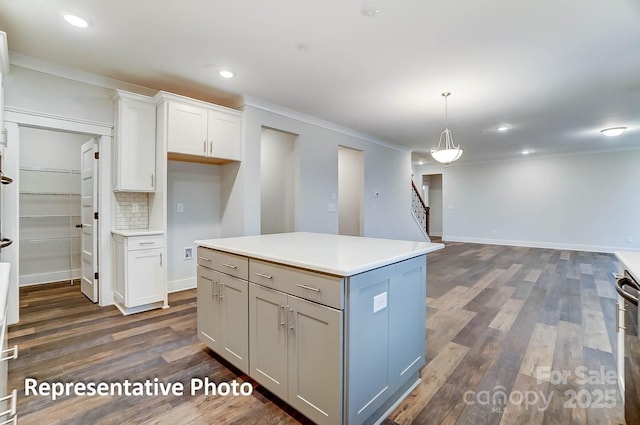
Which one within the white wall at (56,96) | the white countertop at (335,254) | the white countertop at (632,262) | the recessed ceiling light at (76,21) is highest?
the recessed ceiling light at (76,21)

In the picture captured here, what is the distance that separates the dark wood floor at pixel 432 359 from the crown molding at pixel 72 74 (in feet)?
8.18

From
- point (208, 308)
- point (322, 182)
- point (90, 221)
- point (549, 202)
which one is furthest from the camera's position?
point (549, 202)

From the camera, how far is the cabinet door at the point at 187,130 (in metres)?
3.32

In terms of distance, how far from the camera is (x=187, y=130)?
3.44 m

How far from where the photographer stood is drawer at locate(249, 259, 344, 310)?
1399mm

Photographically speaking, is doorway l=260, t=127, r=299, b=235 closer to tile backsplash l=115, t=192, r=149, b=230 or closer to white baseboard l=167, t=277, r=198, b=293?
white baseboard l=167, t=277, r=198, b=293

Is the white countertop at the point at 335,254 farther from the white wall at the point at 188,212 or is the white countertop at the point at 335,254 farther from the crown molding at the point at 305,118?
the crown molding at the point at 305,118

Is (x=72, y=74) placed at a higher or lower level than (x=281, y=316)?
higher

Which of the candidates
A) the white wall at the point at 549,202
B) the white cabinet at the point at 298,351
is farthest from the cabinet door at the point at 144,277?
the white wall at the point at 549,202

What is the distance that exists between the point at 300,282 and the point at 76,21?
8.90ft

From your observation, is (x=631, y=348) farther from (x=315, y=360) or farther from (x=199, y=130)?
(x=199, y=130)

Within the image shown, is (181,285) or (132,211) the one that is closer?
(132,211)

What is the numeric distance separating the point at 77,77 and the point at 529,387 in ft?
16.0

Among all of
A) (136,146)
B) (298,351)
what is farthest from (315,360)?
(136,146)
